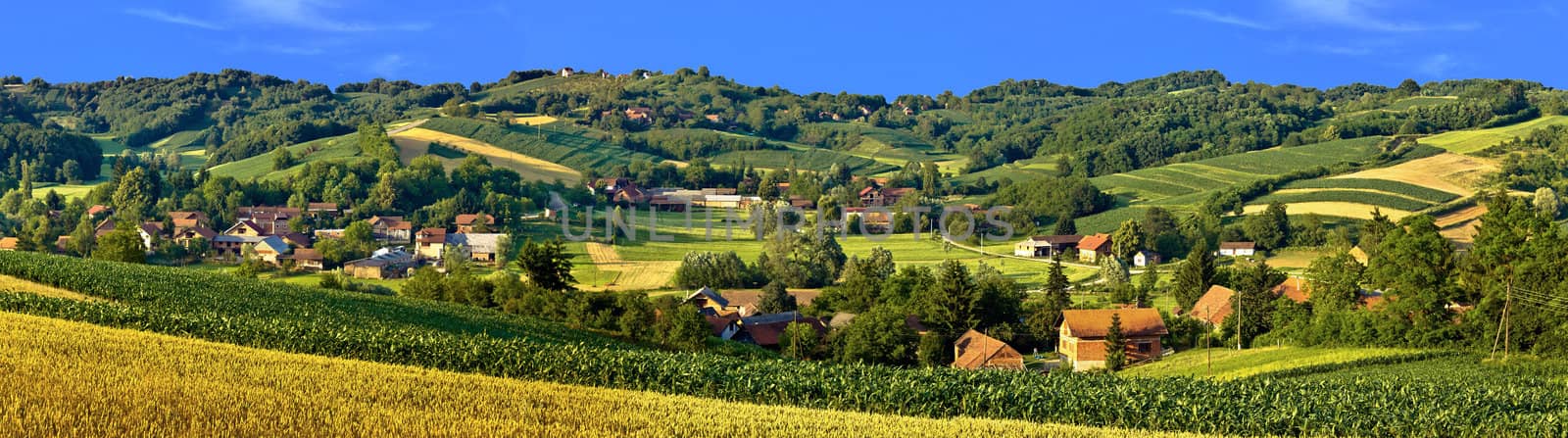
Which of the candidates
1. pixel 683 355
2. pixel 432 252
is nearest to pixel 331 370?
pixel 683 355

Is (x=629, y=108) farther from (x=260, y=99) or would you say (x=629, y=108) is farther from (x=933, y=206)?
(x=933, y=206)

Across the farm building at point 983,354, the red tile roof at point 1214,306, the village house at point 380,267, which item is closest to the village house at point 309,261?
the village house at point 380,267

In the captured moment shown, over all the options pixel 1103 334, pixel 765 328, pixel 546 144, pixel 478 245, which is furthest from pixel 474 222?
pixel 1103 334

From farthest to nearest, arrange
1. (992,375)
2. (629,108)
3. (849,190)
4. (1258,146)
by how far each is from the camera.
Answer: (629,108) < (1258,146) < (849,190) < (992,375)

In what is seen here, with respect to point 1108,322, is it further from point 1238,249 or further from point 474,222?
point 474,222

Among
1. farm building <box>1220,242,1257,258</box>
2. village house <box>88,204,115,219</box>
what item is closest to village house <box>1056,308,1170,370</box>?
farm building <box>1220,242,1257,258</box>

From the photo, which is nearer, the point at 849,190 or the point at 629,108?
the point at 849,190

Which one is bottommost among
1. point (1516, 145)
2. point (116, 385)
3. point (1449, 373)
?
point (1449, 373)

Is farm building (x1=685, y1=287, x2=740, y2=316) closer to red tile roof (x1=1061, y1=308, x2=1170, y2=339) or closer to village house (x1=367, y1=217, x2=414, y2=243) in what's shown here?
red tile roof (x1=1061, y1=308, x2=1170, y2=339)

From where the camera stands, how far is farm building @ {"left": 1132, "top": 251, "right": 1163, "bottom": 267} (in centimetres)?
7511

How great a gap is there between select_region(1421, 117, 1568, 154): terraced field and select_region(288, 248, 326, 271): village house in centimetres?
8819

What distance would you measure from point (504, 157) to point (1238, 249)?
6672 cm

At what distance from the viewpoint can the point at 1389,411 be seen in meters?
20.6

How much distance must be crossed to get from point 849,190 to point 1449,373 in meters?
81.2
